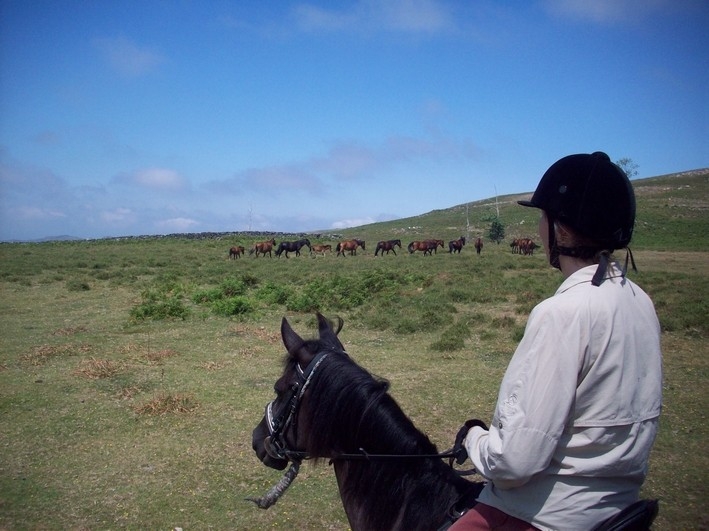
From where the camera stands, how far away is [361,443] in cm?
231

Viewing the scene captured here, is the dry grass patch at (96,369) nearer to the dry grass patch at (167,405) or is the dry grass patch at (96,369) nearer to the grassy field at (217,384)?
the grassy field at (217,384)

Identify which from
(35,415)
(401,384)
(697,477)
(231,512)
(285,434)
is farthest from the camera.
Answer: (401,384)

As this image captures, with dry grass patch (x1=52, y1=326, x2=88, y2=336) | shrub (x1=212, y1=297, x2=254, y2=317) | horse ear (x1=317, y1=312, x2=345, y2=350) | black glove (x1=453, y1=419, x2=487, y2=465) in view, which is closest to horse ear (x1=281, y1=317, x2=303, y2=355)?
horse ear (x1=317, y1=312, x2=345, y2=350)

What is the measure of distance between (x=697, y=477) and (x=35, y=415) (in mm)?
8371

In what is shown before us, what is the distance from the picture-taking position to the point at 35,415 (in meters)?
7.16

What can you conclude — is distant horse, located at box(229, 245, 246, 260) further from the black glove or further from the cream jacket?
the cream jacket

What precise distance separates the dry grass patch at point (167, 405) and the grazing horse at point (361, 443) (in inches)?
205

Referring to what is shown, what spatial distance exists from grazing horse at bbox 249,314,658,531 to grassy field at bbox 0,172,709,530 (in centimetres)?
263

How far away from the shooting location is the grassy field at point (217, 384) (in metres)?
5.05

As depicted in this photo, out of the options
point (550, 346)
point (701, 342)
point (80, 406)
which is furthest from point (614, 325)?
point (701, 342)

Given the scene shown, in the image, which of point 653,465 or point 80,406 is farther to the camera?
point 80,406

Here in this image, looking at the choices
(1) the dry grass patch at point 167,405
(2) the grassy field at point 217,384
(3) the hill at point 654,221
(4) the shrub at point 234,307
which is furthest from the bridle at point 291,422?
(3) the hill at point 654,221

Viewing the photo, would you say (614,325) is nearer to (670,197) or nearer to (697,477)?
(697,477)

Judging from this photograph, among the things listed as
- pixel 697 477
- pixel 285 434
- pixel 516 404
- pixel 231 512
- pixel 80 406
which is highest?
pixel 516 404
